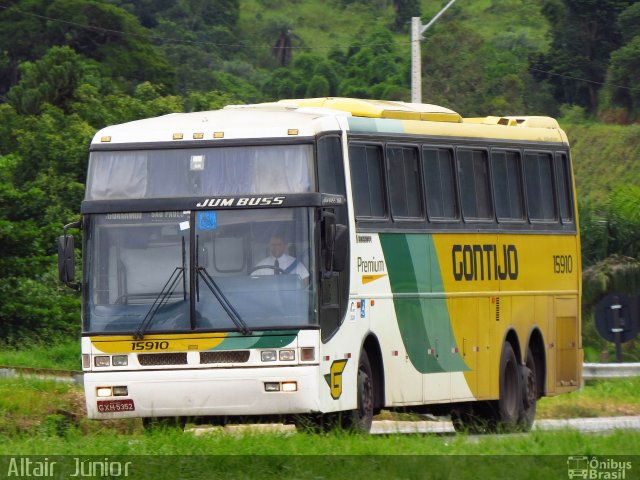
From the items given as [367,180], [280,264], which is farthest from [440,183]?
[280,264]

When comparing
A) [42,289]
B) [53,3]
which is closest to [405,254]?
[42,289]

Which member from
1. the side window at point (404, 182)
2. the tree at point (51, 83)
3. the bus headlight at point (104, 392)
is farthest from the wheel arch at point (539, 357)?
the tree at point (51, 83)

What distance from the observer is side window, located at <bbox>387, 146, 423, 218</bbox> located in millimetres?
16812

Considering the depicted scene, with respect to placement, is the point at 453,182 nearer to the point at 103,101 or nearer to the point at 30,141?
the point at 30,141

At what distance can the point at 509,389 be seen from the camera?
63.0 ft

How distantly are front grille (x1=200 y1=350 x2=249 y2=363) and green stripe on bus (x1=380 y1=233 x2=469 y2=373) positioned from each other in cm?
243

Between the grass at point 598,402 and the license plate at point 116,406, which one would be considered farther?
the grass at point 598,402

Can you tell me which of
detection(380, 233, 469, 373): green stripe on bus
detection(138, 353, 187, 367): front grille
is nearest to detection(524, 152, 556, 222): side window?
detection(380, 233, 469, 373): green stripe on bus

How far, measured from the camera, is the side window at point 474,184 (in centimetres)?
1830

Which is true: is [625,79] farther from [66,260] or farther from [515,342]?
[66,260]

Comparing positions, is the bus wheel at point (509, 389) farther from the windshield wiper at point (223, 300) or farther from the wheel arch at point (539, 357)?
the windshield wiper at point (223, 300)

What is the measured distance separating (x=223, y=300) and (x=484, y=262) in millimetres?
4741

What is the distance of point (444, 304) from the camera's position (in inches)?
691

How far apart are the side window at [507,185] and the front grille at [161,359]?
5.62 m
